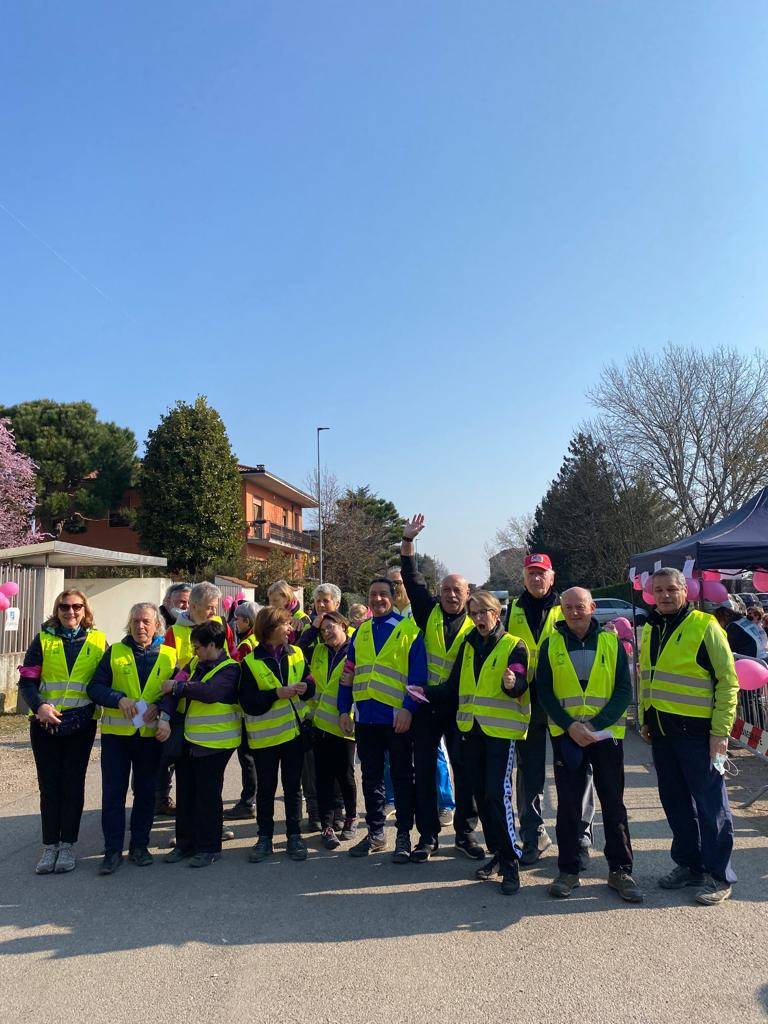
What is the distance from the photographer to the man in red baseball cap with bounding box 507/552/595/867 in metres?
5.05

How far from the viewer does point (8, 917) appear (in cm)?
437

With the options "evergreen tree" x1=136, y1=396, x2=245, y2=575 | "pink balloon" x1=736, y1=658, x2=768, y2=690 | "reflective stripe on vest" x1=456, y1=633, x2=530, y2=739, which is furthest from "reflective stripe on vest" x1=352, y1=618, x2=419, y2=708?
"evergreen tree" x1=136, y1=396, x2=245, y2=575

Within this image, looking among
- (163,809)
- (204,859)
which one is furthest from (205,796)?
(163,809)

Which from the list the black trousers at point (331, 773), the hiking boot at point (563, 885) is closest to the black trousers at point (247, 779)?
the black trousers at point (331, 773)

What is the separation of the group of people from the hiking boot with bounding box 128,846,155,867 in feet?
0.05

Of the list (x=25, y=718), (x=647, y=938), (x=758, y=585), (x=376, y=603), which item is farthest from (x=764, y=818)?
(x=25, y=718)

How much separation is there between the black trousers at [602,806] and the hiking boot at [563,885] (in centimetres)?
3

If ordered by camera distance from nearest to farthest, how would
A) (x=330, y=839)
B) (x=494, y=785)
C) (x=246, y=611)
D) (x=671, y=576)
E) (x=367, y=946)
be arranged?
(x=367, y=946)
(x=494, y=785)
(x=671, y=576)
(x=330, y=839)
(x=246, y=611)

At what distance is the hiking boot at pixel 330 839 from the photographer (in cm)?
552

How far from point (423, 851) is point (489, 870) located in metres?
0.54

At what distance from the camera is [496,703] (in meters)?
4.77

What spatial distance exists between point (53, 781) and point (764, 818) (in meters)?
5.71

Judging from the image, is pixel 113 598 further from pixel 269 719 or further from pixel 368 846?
pixel 368 846

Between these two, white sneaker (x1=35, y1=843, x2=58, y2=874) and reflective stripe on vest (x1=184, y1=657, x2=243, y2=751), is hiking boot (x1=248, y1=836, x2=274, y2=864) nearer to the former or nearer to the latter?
reflective stripe on vest (x1=184, y1=657, x2=243, y2=751)
